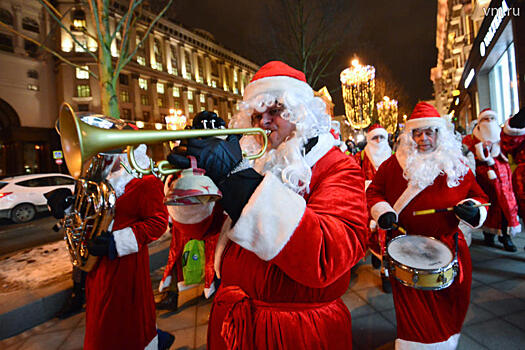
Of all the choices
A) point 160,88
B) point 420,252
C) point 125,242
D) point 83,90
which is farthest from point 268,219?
point 160,88

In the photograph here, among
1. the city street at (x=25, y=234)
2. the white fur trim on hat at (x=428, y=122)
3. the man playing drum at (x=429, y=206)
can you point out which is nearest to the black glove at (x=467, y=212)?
A: the man playing drum at (x=429, y=206)

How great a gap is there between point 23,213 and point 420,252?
13.7m

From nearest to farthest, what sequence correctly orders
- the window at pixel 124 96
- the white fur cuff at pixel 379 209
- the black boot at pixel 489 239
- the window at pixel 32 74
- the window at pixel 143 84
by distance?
1. the white fur cuff at pixel 379 209
2. the black boot at pixel 489 239
3. the window at pixel 32 74
4. the window at pixel 124 96
5. the window at pixel 143 84

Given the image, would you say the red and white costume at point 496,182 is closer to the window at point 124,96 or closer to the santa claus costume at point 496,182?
the santa claus costume at point 496,182

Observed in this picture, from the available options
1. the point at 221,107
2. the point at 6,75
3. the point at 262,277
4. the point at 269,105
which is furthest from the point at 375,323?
the point at 221,107

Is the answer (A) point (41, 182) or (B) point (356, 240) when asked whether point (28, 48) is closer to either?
(A) point (41, 182)

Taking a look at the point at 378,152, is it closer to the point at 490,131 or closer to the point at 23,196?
the point at 490,131

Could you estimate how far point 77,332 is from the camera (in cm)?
340

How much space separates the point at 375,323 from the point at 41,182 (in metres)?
13.5

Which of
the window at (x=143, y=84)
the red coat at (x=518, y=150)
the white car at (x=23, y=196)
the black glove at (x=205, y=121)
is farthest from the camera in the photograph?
the window at (x=143, y=84)

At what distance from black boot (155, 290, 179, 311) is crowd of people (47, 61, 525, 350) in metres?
0.65

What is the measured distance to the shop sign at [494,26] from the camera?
10.0 metres

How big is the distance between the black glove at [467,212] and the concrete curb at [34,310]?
16.0 ft

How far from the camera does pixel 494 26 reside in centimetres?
1148
